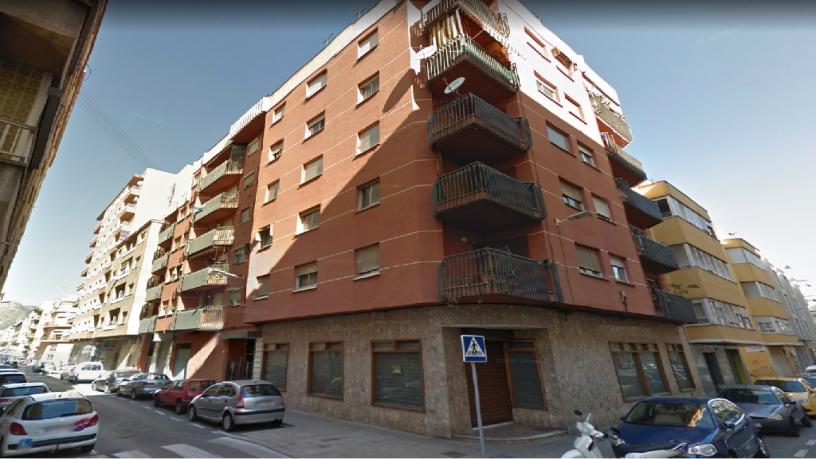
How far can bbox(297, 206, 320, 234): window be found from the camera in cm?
1691

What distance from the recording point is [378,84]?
16.3 meters

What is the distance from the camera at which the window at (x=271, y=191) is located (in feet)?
66.4

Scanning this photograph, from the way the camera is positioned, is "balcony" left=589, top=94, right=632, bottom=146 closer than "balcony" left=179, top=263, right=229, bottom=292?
Yes

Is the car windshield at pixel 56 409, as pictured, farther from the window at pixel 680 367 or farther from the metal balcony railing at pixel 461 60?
the window at pixel 680 367

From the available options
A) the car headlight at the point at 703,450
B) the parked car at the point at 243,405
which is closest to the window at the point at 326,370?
the parked car at the point at 243,405

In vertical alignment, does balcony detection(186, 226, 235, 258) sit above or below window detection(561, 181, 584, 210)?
above

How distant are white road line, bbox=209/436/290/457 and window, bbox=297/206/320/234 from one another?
854 centimetres

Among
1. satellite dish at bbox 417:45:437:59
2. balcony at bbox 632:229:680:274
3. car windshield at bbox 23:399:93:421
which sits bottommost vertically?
car windshield at bbox 23:399:93:421

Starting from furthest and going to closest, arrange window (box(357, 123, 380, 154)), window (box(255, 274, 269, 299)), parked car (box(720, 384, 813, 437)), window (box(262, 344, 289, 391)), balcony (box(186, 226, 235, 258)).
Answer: balcony (box(186, 226, 235, 258)) → window (box(255, 274, 269, 299)) → window (box(262, 344, 289, 391)) → window (box(357, 123, 380, 154)) → parked car (box(720, 384, 813, 437))

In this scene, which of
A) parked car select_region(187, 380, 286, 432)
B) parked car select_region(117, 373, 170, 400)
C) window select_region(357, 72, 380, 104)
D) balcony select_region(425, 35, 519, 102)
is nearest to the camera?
parked car select_region(187, 380, 286, 432)

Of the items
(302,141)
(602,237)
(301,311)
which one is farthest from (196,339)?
(602,237)

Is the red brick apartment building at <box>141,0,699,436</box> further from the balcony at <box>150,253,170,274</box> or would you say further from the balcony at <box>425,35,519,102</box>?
the balcony at <box>150,253,170,274</box>

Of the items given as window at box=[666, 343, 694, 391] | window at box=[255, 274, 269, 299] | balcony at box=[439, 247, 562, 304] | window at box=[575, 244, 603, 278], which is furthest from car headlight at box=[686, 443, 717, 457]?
window at box=[255, 274, 269, 299]

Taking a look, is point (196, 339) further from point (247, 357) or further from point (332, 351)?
point (332, 351)
